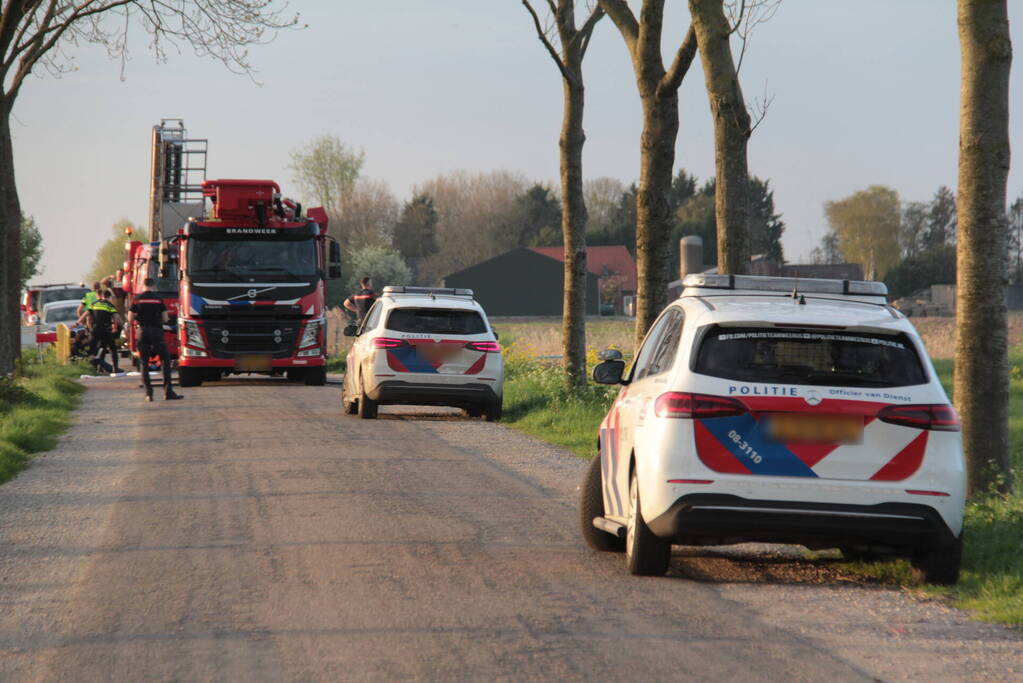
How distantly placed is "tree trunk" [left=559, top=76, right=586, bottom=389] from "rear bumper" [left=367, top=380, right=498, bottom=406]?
11.3ft

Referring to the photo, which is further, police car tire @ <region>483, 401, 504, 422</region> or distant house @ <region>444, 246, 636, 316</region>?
distant house @ <region>444, 246, 636, 316</region>

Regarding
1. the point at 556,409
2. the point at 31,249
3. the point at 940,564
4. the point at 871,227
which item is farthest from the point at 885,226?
the point at 940,564

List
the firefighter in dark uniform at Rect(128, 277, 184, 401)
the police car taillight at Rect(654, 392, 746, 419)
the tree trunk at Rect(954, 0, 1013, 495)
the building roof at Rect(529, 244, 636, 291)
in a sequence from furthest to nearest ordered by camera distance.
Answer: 1. the building roof at Rect(529, 244, 636, 291)
2. the firefighter in dark uniform at Rect(128, 277, 184, 401)
3. the tree trunk at Rect(954, 0, 1013, 495)
4. the police car taillight at Rect(654, 392, 746, 419)

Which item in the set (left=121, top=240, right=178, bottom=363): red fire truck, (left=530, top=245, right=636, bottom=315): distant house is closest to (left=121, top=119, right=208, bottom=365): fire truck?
(left=121, top=240, right=178, bottom=363): red fire truck

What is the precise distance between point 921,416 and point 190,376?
20.1m

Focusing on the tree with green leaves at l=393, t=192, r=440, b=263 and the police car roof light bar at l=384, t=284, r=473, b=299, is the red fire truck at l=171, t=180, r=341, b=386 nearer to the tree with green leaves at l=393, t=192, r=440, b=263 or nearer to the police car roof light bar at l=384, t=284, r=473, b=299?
the police car roof light bar at l=384, t=284, r=473, b=299

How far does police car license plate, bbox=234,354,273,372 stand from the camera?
2473 centimetres

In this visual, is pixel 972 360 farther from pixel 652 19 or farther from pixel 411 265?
pixel 411 265

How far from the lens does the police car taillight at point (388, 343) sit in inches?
735

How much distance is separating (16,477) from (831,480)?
825 cm

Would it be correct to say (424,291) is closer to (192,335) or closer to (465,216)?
(192,335)

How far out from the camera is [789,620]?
6.78 metres

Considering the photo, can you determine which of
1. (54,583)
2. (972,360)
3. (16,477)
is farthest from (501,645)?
(16,477)

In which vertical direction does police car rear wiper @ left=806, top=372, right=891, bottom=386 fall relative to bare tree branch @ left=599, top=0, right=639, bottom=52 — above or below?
below
